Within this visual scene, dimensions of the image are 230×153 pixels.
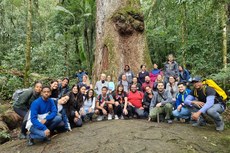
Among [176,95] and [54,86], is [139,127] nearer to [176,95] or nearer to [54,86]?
[176,95]

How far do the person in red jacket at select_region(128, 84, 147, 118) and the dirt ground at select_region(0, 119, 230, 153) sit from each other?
1024mm

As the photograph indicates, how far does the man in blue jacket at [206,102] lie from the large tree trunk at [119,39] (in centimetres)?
365

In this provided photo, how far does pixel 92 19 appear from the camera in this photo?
13555 millimetres

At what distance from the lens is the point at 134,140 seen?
4.97 metres

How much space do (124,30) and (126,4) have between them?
3.45ft

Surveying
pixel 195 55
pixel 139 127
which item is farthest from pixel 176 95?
pixel 195 55

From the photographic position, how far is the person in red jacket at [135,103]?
7.29 meters

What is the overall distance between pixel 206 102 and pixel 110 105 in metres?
2.58

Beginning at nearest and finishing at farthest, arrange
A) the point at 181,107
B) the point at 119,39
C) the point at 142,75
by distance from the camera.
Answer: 1. the point at 181,107
2. the point at 142,75
3. the point at 119,39

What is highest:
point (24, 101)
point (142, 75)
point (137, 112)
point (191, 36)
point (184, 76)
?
point (191, 36)

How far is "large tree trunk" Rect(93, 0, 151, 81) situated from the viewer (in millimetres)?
9242

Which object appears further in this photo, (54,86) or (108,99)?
(108,99)

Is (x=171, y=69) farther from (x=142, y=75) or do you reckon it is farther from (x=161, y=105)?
(x=161, y=105)

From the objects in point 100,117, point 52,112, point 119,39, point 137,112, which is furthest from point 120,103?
→ point 119,39
